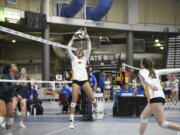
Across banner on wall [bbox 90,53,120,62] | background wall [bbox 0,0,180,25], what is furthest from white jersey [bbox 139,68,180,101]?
banner on wall [bbox 90,53,120,62]

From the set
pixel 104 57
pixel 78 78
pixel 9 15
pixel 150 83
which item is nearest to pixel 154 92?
pixel 150 83

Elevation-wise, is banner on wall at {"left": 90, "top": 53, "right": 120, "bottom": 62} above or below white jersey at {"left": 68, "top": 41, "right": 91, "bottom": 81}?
above

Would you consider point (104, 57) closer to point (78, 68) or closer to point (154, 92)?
point (78, 68)

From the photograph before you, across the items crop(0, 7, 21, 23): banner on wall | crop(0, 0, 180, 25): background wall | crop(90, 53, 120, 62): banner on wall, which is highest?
crop(0, 0, 180, 25): background wall

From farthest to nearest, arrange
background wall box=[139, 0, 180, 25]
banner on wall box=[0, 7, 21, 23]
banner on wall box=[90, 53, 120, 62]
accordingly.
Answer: banner on wall box=[90, 53, 120, 62]
background wall box=[139, 0, 180, 25]
banner on wall box=[0, 7, 21, 23]

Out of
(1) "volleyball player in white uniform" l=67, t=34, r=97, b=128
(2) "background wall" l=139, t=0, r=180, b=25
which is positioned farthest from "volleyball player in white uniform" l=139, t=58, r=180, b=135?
(2) "background wall" l=139, t=0, r=180, b=25

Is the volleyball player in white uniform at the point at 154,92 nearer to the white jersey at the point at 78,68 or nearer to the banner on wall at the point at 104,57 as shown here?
the white jersey at the point at 78,68

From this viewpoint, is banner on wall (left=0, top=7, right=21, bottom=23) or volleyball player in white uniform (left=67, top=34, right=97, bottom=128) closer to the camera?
volleyball player in white uniform (left=67, top=34, right=97, bottom=128)

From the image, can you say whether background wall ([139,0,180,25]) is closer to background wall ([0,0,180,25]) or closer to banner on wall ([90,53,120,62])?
background wall ([0,0,180,25])

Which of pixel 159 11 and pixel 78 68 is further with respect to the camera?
pixel 159 11

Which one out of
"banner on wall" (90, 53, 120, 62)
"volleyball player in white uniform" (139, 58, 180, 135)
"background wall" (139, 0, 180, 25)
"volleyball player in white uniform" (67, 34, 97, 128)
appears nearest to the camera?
"volleyball player in white uniform" (139, 58, 180, 135)

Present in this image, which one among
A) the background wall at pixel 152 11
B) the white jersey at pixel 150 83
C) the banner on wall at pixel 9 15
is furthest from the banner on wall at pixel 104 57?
the white jersey at pixel 150 83

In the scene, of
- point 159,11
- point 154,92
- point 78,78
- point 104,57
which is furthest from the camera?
point 104,57

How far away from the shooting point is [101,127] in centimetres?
1155
